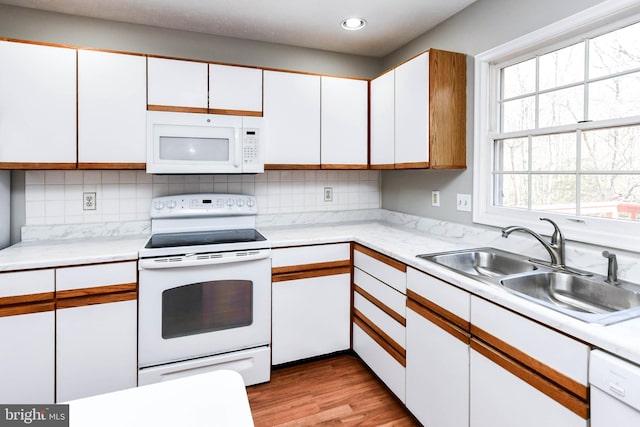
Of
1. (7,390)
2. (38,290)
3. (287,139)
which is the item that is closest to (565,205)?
(287,139)

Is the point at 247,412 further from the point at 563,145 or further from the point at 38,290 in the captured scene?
the point at 563,145

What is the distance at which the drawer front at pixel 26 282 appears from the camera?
1790 mm

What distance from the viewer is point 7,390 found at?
1.81 meters

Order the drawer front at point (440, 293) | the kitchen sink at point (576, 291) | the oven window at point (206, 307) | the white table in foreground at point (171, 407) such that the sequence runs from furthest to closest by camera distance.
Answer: the oven window at point (206, 307) < the drawer front at point (440, 293) < the kitchen sink at point (576, 291) < the white table in foreground at point (171, 407)

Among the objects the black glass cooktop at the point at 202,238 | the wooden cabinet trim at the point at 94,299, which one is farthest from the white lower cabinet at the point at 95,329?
the black glass cooktop at the point at 202,238

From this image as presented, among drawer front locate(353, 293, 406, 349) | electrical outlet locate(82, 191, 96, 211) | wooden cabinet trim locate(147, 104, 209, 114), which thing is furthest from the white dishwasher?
electrical outlet locate(82, 191, 96, 211)

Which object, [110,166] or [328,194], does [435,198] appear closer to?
[328,194]

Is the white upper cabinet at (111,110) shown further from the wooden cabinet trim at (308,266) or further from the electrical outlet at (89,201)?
the wooden cabinet trim at (308,266)

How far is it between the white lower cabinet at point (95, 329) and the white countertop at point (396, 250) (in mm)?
101

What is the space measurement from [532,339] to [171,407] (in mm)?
1121

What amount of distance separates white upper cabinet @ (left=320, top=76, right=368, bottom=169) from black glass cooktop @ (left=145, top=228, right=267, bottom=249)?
796 millimetres

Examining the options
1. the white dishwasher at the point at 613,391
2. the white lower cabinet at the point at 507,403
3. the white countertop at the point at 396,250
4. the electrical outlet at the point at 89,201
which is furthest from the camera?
the electrical outlet at the point at 89,201

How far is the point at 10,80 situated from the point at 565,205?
3.07m

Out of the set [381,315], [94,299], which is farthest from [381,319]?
[94,299]
